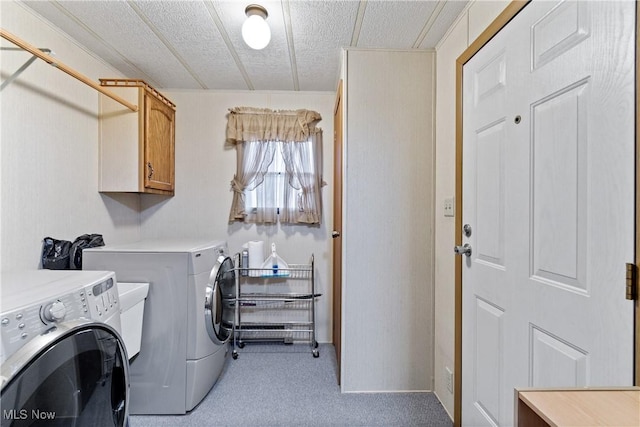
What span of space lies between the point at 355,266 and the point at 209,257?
36.8 inches

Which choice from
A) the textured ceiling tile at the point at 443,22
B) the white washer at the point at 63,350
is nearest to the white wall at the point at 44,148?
the white washer at the point at 63,350

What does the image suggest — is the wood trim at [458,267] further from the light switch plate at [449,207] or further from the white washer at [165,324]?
the white washer at [165,324]

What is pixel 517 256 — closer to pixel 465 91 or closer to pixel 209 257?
pixel 465 91

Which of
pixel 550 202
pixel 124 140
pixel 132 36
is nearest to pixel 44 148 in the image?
pixel 124 140

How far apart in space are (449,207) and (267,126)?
1.65m

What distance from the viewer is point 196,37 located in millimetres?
1765

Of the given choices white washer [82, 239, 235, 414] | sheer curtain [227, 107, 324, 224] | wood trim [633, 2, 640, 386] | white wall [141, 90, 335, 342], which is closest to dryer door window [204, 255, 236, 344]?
white washer [82, 239, 235, 414]

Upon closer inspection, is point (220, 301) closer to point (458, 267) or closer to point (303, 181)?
point (303, 181)

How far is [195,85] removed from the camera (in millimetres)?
2486

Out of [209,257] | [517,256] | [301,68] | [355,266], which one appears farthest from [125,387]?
[301,68]

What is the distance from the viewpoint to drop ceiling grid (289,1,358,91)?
→ 1502 millimetres

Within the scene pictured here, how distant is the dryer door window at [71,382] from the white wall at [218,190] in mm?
1579

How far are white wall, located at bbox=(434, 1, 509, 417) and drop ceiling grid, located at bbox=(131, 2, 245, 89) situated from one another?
1348mm

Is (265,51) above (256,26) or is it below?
above
